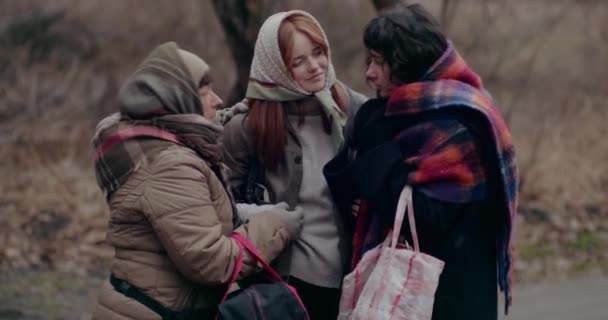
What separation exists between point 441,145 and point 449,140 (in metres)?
0.03

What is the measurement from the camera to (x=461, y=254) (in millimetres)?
Result: 3297

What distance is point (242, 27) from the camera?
7359 millimetres

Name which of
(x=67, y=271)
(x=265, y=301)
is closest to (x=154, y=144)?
(x=265, y=301)

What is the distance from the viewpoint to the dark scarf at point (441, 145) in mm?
3191

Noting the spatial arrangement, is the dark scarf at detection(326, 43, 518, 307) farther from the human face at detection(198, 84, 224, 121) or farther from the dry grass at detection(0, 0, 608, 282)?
the dry grass at detection(0, 0, 608, 282)

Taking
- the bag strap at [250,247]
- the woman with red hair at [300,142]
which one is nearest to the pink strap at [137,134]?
the bag strap at [250,247]

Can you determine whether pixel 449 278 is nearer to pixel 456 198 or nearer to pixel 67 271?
pixel 456 198

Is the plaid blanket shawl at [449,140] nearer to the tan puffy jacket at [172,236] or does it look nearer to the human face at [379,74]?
the human face at [379,74]

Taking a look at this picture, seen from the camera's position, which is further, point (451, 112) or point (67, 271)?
point (67, 271)

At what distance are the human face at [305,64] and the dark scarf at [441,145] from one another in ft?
1.08

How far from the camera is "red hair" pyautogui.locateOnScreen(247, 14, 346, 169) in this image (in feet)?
11.5

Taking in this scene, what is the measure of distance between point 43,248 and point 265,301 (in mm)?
4707

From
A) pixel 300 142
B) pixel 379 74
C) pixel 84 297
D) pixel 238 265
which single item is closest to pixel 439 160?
pixel 379 74

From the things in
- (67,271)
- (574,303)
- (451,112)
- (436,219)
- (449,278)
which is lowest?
(574,303)
